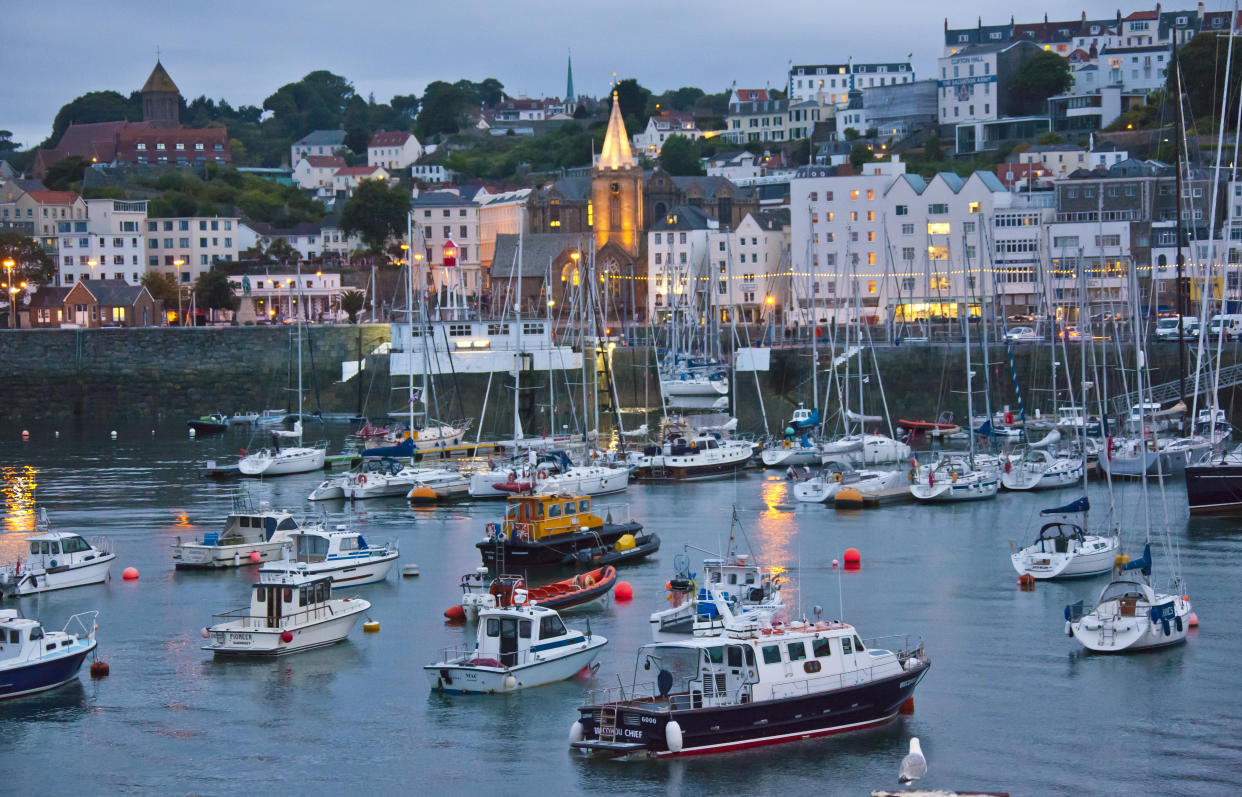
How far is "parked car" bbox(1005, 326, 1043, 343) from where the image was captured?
73.3m

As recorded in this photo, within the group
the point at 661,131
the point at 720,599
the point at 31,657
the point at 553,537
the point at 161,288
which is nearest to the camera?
the point at 31,657

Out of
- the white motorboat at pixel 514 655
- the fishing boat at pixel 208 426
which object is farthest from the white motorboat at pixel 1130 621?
the fishing boat at pixel 208 426

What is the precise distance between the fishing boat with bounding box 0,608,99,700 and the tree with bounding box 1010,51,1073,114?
11327 centimetres

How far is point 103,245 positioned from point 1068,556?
94621mm

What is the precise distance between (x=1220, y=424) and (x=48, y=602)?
40358 mm

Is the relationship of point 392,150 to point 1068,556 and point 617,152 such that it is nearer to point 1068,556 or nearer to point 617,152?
point 617,152

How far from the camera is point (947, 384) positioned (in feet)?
237

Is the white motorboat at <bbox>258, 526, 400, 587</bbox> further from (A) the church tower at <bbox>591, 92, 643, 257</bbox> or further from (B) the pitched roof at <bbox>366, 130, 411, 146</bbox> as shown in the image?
(B) the pitched roof at <bbox>366, 130, 411, 146</bbox>

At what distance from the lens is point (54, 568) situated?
118ft

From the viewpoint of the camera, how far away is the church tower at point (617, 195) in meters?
119

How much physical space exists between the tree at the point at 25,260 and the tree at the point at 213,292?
393 inches

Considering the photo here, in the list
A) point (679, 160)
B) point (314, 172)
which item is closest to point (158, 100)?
point (314, 172)

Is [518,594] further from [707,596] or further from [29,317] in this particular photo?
[29,317]

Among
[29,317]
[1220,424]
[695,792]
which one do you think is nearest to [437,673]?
[695,792]
